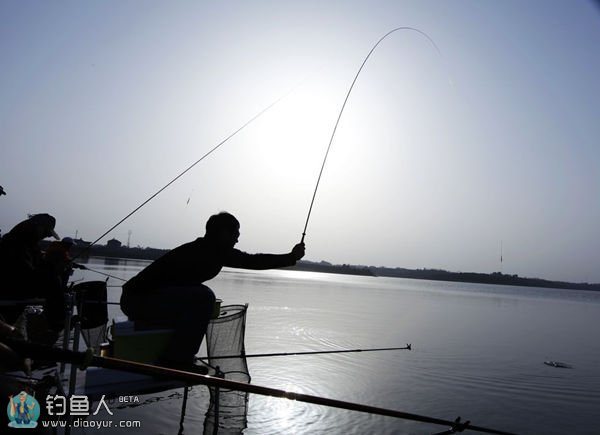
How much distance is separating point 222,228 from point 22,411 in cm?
249

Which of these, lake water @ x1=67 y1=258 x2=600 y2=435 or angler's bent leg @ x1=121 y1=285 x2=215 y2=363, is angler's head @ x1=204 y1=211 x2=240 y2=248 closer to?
angler's bent leg @ x1=121 y1=285 x2=215 y2=363

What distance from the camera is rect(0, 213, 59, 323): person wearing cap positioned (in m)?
4.30

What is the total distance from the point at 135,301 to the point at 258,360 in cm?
870

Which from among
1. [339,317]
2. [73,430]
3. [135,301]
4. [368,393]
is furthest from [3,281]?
[339,317]

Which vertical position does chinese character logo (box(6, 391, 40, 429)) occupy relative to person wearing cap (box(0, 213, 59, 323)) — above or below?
below

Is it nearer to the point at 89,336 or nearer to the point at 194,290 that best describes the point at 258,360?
the point at 89,336

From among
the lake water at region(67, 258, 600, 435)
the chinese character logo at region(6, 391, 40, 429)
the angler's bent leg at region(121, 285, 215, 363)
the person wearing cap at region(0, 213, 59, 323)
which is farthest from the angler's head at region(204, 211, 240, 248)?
the lake water at region(67, 258, 600, 435)

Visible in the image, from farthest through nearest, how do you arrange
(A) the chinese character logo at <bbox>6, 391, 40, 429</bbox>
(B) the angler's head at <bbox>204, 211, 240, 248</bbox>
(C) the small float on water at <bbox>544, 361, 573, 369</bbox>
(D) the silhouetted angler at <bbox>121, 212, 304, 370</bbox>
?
1. (C) the small float on water at <bbox>544, 361, 573, 369</bbox>
2. (B) the angler's head at <bbox>204, 211, 240, 248</bbox>
3. (D) the silhouetted angler at <bbox>121, 212, 304, 370</bbox>
4. (A) the chinese character logo at <bbox>6, 391, 40, 429</bbox>

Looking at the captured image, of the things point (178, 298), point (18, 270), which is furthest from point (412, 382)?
point (18, 270)

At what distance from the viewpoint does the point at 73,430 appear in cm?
548

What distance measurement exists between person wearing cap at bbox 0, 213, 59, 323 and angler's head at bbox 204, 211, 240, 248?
6.64 ft

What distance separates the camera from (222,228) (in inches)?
163

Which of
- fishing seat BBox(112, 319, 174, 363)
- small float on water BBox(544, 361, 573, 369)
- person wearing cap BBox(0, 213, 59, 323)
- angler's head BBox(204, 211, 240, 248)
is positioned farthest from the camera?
small float on water BBox(544, 361, 573, 369)

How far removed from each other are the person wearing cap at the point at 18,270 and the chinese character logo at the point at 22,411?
2998 mm
